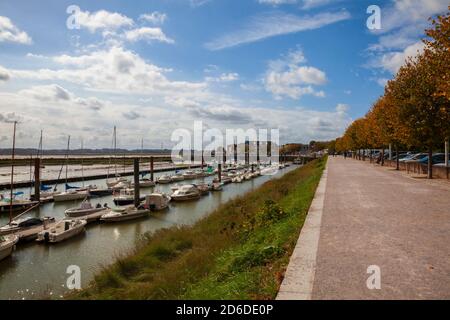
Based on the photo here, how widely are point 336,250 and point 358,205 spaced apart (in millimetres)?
6768

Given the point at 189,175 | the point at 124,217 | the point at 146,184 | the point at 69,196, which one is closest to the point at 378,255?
the point at 124,217

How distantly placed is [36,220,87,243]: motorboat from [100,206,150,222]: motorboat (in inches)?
111

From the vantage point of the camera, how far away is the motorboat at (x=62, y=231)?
21.8 meters

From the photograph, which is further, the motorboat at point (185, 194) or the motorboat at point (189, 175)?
the motorboat at point (189, 175)

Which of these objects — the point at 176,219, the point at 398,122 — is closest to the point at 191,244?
the point at 176,219

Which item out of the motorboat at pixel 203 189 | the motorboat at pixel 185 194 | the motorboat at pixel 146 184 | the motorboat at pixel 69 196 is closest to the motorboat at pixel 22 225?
the motorboat at pixel 69 196

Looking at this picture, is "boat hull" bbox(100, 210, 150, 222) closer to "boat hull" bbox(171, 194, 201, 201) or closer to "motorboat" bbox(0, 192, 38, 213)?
"boat hull" bbox(171, 194, 201, 201)

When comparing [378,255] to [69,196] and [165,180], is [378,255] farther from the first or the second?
[165,180]

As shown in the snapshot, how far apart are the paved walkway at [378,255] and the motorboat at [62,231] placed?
17841mm

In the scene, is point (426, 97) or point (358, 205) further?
point (426, 97)

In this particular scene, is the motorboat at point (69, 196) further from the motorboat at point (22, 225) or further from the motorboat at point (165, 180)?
the motorboat at point (165, 180)

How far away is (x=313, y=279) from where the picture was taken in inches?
226

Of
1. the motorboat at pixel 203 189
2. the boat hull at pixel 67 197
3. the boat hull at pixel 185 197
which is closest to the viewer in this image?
the boat hull at pixel 185 197
